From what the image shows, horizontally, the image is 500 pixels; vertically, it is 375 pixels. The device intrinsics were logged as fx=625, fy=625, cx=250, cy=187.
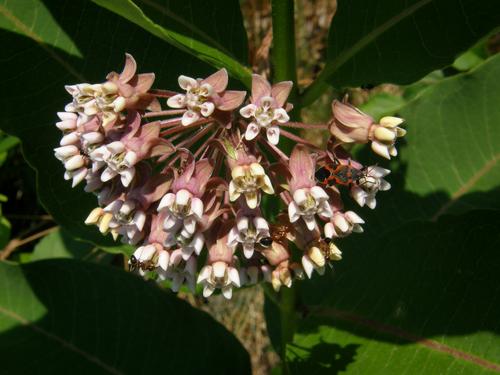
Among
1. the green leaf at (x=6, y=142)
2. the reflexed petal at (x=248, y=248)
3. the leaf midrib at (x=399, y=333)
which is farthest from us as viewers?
the green leaf at (x=6, y=142)

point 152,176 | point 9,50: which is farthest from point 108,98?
point 9,50

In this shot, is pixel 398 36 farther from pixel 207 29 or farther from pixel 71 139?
pixel 71 139

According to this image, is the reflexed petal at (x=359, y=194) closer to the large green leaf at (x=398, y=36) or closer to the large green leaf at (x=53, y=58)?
the large green leaf at (x=398, y=36)

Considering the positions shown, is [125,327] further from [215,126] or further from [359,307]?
[215,126]

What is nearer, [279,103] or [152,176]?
[279,103]

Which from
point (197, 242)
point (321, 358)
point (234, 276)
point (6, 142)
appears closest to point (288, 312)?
point (321, 358)

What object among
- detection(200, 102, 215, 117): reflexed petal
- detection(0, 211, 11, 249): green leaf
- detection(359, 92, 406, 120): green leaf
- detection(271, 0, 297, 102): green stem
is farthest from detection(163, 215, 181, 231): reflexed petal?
detection(359, 92, 406, 120): green leaf

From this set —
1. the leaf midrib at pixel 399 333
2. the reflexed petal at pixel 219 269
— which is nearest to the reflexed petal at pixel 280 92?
the reflexed petal at pixel 219 269

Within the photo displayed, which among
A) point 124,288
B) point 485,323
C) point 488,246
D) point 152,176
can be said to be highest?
point 152,176
